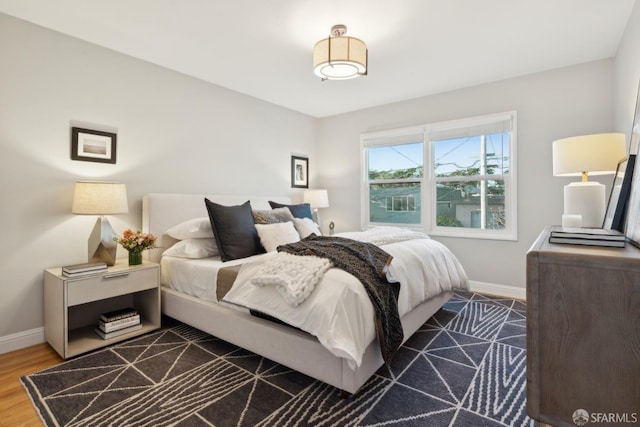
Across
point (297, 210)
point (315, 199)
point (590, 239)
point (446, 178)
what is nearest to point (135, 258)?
point (297, 210)

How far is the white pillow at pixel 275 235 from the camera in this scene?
287cm

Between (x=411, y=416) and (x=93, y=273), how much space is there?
2400 mm

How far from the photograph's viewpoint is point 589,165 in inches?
91.0

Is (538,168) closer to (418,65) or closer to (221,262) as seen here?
(418,65)

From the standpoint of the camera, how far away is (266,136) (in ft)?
14.4

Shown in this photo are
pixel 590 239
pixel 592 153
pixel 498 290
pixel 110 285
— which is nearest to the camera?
pixel 590 239

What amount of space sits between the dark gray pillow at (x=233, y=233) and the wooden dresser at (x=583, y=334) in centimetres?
225

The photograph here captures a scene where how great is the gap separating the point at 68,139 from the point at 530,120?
462 cm

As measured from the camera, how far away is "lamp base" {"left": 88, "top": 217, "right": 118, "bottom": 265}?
2562 mm

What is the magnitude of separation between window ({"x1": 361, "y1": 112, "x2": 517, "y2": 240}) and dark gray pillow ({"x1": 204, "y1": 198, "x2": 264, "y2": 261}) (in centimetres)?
239

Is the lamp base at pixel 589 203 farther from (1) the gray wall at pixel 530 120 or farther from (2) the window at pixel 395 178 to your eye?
(2) the window at pixel 395 178

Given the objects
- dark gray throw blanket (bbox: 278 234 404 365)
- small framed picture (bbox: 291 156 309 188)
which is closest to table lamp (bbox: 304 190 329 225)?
small framed picture (bbox: 291 156 309 188)

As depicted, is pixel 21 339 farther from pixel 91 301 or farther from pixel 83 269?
pixel 83 269

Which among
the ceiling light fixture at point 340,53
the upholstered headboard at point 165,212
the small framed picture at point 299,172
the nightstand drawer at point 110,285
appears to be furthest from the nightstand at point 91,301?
the small framed picture at point 299,172
